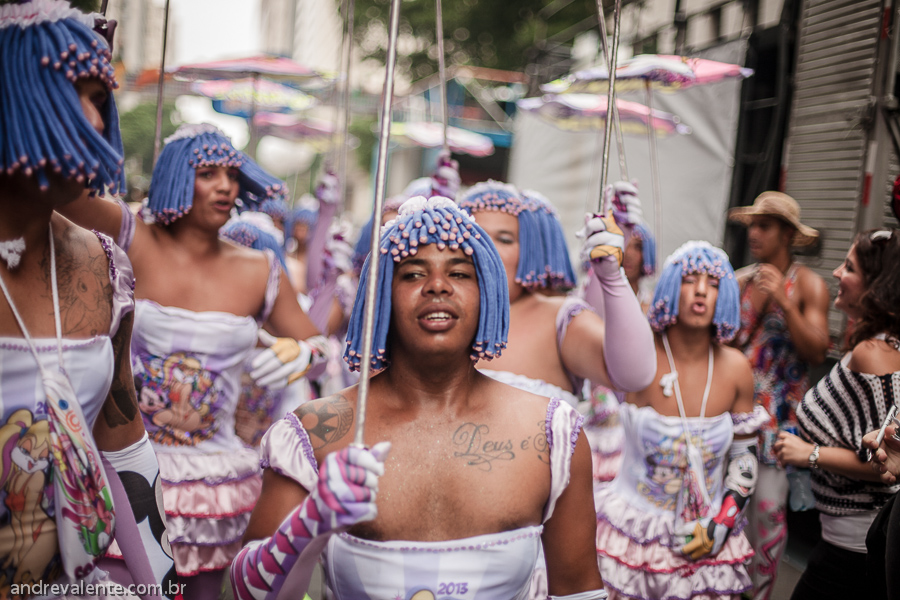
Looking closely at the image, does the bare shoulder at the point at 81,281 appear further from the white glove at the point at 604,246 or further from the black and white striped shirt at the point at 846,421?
the black and white striped shirt at the point at 846,421

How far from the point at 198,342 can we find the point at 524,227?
149 centimetres

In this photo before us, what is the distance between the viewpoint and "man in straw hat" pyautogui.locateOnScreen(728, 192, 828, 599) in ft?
13.1

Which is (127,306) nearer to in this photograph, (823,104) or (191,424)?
(191,424)

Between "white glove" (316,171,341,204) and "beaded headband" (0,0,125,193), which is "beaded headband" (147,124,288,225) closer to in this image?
"beaded headband" (0,0,125,193)

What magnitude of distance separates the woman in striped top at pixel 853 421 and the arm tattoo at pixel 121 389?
246 centimetres

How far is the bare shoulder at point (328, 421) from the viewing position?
181cm

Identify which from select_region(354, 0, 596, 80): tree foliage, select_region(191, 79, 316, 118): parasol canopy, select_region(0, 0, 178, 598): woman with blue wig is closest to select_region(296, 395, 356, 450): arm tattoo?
select_region(0, 0, 178, 598): woman with blue wig

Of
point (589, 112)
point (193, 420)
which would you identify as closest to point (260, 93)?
point (589, 112)

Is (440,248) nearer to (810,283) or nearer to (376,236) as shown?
(376,236)

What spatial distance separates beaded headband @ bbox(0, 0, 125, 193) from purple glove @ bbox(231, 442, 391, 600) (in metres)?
0.85

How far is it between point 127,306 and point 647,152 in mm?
8208

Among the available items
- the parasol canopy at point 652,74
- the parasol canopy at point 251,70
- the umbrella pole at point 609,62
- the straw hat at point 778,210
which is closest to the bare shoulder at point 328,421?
the umbrella pole at point 609,62

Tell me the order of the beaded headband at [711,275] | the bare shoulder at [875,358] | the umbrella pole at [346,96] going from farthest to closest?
1. the umbrella pole at [346,96]
2. the beaded headband at [711,275]
3. the bare shoulder at [875,358]

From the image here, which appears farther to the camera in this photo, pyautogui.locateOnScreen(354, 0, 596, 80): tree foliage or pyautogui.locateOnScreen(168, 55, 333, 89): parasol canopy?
pyautogui.locateOnScreen(354, 0, 596, 80): tree foliage
